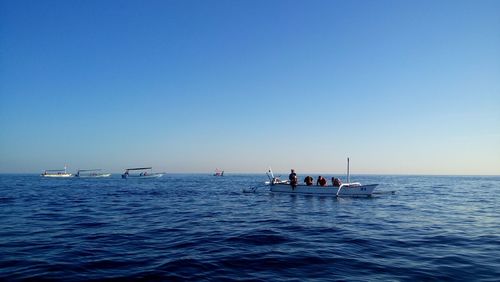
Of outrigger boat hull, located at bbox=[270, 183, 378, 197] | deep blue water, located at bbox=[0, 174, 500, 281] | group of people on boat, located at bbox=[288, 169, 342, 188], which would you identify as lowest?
deep blue water, located at bbox=[0, 174, 500, 281]

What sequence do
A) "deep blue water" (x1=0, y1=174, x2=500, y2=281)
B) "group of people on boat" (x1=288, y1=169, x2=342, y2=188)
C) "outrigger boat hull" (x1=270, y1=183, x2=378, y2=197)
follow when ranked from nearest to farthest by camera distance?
"deep blue water" (x1=0, y1=174, x2=500, y2=281) < "outrigger boat hull" (x1=270, y1=183, x2=378, y2=197) < "group of people on boat" (x1=288, y1=169, x2=342, y2=188)

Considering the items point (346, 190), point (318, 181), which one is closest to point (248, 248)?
point (346, 190)

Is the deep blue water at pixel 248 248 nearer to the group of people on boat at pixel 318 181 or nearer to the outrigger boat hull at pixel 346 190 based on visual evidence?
the outrigger boat hull at pixel 346 190

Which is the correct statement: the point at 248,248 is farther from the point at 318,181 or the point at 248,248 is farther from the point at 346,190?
the point at 318,181

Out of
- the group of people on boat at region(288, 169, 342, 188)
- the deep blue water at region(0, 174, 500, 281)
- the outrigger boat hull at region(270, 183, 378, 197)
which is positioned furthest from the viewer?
the group of people on boat at region(288, 169, 342, 188)

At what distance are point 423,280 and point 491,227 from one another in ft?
40.2

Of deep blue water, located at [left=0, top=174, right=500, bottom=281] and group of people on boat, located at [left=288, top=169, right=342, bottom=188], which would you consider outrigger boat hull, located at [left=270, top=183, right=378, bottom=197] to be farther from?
deep blue water, located at [left=0, top=174, right=500, bottom=281]

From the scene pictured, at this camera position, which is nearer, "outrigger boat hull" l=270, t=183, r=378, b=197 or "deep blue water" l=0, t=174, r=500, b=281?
"deep blue water" l=0, t=174, r=500, b=281

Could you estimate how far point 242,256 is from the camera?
11.7 m

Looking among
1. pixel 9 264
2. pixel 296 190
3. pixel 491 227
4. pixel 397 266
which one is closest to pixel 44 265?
pixel 9 264

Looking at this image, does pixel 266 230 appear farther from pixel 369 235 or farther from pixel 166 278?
pixel 166 278

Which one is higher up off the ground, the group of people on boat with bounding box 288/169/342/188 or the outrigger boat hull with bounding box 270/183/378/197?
the group of people on boat with bounding box 288/169/342/188

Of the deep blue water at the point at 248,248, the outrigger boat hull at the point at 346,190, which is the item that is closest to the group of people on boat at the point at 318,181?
the outrigger boat hull at the point at 346,190

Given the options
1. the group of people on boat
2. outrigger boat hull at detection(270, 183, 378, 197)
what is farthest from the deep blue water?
the group of people on boat
